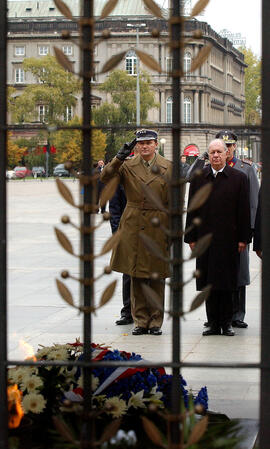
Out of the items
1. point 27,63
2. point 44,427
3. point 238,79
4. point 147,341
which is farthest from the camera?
point 238,79

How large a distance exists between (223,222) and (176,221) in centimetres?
500

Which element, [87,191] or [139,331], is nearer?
[87,191]

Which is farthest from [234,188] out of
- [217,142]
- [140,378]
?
[140,378]

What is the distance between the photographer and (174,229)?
9.03ft

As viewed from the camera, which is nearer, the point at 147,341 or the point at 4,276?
the point at 4,276

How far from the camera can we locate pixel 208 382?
584cm

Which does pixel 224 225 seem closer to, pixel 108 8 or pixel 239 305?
pixel 239 305

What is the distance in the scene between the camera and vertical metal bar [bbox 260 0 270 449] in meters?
2.77

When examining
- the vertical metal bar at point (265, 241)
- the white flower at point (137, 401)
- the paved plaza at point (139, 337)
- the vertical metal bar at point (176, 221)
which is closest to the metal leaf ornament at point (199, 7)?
the vertical metal bar at point (176, 221)

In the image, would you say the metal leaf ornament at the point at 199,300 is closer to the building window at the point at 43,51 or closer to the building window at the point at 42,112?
the building window at the point at 42,112

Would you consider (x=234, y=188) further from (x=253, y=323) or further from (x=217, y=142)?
(x=253, y=323)

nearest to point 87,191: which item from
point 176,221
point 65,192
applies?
point 65,192

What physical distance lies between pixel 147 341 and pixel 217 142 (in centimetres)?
173

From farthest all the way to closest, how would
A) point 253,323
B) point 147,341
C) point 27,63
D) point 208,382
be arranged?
point 27,63 → point 253,323 → point 147,341 → point 208,382
